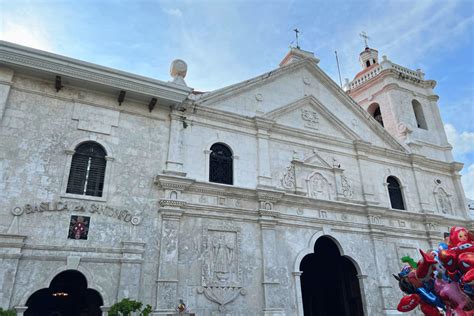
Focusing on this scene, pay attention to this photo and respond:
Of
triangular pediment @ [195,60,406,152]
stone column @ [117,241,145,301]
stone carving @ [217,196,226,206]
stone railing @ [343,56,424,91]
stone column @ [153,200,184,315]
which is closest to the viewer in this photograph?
stone column @ [117,241,145,301]

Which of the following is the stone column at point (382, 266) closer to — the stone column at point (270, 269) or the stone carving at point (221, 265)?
the stone column at point (270, 269)

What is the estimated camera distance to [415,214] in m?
16.3

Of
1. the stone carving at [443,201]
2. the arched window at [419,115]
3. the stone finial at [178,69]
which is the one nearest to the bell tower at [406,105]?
the arched window at [419,115]

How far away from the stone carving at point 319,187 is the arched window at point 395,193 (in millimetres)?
3824

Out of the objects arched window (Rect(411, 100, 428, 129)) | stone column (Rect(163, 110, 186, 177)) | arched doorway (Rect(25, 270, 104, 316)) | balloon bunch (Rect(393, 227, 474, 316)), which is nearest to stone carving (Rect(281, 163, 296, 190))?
stone column (Rect(163, 110, 186, 177))

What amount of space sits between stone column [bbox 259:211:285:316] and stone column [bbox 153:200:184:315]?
2966 mm

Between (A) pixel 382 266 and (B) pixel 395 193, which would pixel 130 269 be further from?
(B) pixel 395 193

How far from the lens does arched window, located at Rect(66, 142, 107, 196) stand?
10.6 m

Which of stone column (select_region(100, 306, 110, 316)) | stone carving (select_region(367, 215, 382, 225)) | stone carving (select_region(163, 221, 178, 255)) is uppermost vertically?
stone carving (select_region(367, 215, 382, 225))

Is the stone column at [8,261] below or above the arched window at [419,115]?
below

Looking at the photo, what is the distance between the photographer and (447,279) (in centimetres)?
818

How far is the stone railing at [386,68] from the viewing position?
69.1 ft

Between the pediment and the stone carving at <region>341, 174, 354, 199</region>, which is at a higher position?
the pediment

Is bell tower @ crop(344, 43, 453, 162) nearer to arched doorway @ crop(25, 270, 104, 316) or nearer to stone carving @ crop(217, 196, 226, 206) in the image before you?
stone carving @ crop(217, 196, 226, 206)
